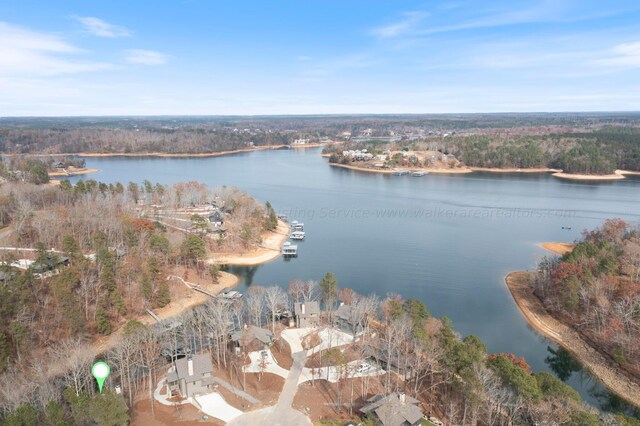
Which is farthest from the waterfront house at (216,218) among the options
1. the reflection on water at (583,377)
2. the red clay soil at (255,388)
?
the reflection on water at (583,377)

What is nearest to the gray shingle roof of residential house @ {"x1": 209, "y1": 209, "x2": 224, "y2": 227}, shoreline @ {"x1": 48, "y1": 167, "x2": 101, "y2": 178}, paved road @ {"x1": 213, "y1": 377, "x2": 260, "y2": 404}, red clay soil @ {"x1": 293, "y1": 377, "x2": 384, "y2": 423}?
red clay soil @ {"x1": 293, "y1": 377, "x2": 384, "y2": 423}

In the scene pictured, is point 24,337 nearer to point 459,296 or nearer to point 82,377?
point 82,377

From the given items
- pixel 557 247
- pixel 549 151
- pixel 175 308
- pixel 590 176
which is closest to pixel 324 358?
pixel 175 308

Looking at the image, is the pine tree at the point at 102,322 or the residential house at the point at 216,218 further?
the residential house at the point at 216,218

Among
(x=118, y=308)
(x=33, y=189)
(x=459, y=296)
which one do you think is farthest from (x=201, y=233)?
(x=459, y=296)

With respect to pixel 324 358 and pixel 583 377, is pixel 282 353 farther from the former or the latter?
pixel 583 377

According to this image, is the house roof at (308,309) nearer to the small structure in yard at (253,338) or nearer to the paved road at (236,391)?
the small structure in yard at (253,338)

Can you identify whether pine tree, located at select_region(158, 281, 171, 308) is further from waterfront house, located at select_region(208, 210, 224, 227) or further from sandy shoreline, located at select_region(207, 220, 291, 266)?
waterfront house, located at select_region(208, 210, 224, 227)
